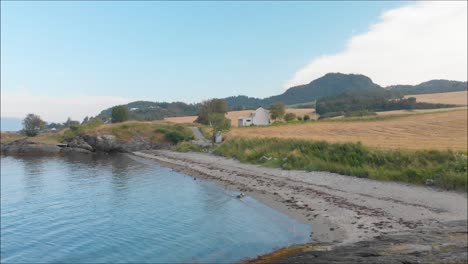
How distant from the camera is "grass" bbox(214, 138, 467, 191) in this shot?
23.0m

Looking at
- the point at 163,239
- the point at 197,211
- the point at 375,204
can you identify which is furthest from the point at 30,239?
the point at 375,204

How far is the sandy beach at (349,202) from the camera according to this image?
16062 mm

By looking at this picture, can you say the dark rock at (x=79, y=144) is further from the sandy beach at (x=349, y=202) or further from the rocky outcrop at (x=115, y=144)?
the sandy beach at (x=349, y=202)

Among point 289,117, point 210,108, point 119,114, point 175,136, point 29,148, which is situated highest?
point 119,114

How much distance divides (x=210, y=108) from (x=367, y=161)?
8091 centimetres

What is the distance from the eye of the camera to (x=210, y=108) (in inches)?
4237

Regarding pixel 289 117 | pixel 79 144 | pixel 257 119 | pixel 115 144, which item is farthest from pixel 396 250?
pixel 257 119

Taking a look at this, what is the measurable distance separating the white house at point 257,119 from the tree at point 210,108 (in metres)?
6.24

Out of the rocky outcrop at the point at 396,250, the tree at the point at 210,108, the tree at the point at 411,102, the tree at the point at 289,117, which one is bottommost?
the rocky outcrop at the point at 396,250

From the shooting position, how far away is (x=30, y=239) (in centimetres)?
1736

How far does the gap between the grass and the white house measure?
62807 mm

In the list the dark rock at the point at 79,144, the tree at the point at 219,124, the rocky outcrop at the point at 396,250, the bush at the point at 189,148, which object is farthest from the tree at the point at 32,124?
the rocky outcrop at the point at 396,250

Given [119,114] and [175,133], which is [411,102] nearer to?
[175,133]

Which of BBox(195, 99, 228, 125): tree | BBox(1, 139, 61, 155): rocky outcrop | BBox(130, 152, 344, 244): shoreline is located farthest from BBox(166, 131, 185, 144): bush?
BBox(130, 152, 344, 244): shoreline
